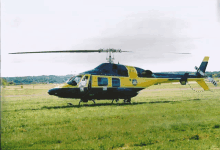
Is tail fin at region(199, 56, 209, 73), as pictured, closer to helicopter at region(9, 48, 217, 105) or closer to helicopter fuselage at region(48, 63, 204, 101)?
helicopter at region(9, 48, 217, 105)

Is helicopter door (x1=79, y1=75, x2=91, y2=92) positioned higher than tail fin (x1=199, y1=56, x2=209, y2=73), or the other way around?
tail fin (x1=199, y1=56, x2=209, y2=73)

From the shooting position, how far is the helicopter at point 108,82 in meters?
17.8

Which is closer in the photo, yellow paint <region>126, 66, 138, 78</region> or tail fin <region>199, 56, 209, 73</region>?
yellow paint <region>126, 66, 138, 78</region>

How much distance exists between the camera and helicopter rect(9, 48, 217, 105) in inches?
702

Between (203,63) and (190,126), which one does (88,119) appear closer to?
(190,126)

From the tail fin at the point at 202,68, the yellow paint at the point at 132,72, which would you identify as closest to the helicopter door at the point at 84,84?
the yellow paint at the point at 132,72

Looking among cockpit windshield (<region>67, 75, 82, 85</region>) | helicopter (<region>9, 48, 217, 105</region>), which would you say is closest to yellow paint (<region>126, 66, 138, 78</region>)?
helicopter (<region>9, 48, 217, 105</region>)

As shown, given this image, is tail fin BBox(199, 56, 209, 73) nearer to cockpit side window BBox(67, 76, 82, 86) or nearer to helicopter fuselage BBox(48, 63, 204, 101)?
helicopter fuselage BBox(48, 63, 204, 101)

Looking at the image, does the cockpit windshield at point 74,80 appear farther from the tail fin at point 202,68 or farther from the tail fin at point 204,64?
the tail fin at point 204,64

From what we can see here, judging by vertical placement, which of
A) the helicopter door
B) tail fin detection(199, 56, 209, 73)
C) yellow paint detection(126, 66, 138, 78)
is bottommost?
the helicopter door

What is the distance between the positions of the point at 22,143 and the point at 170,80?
1756 cm

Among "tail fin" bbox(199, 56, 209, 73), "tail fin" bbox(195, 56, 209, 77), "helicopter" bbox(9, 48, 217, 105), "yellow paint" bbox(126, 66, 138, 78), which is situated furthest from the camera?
"tail fin" bbox(199, 56, 209, 73)

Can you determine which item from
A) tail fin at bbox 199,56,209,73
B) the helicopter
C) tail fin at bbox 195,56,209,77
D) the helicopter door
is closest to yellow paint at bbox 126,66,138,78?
the helicopter

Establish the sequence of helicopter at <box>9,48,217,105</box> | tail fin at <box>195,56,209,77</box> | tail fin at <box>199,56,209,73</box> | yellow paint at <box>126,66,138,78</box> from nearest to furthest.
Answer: helicopter at <box>9,48,217,105</box> < yellow paint at <box>126,66,138,78</box> < tail fin at <box>195,56,209,77</box> < tail fin at <box>199,56,209,73</box>
